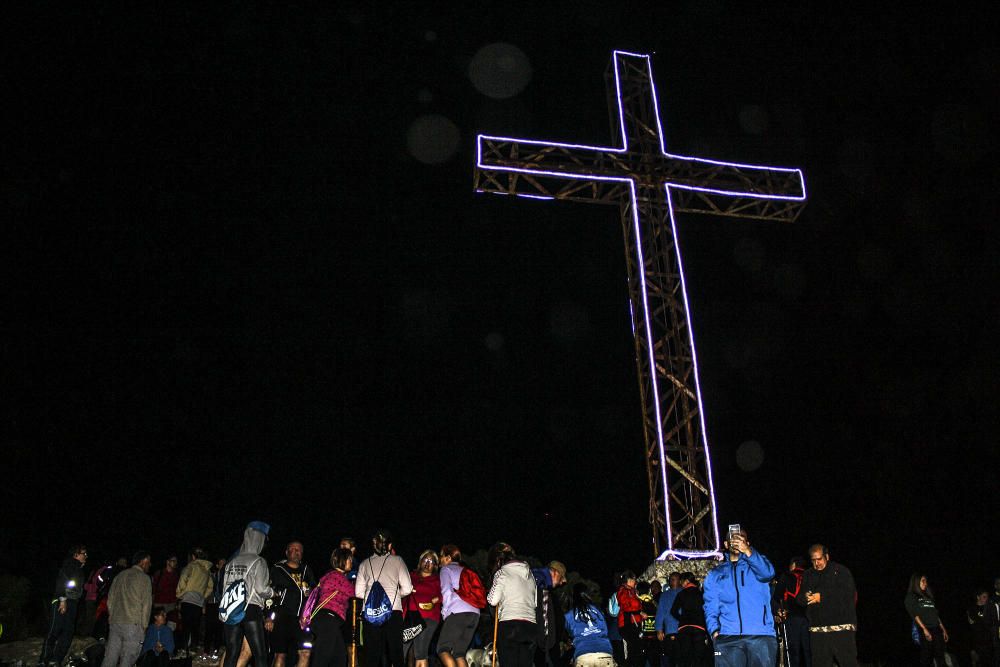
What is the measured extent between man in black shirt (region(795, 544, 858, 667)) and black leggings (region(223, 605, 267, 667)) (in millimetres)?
5771

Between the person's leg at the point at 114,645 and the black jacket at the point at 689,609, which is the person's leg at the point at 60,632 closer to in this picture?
the person's leg at the point at 114,645

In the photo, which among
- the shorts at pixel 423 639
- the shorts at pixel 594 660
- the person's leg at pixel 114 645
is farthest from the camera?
the person's leg at pixel 114 645

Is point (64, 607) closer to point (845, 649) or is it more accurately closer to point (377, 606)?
point (377, 606)

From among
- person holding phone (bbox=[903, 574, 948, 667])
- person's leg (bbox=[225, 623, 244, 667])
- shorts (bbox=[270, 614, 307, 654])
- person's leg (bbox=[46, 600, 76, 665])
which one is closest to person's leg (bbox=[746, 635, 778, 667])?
shorts (bbox=[270, 614, 307, 654])

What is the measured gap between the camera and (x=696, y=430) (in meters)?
13.3

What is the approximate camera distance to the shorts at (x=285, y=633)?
8.53 meters

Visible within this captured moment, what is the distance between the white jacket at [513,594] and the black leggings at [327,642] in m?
1.56

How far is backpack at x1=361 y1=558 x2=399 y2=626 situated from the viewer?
823cm

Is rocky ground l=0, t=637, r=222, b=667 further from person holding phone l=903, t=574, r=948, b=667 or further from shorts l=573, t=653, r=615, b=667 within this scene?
person holding phone l=903, t=574, r=948, b=667

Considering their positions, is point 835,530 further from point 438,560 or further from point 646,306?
point 438,560

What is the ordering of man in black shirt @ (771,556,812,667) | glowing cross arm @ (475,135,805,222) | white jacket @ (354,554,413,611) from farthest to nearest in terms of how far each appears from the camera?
1. glowing cross arm @ (475,135,805,222)
2. man in black shirt @ (771,556,812,667)
3. white jacket @ (354,554,413,611)

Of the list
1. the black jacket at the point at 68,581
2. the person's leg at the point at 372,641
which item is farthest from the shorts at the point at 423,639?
the black jacket at the point at 68,581

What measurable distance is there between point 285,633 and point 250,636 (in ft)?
1.23

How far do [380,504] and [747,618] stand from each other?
23.4 meters
